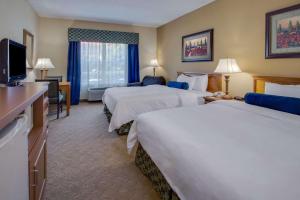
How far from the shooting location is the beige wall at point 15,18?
9.48ft

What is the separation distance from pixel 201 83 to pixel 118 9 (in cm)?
252

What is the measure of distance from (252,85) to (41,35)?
5197 mm

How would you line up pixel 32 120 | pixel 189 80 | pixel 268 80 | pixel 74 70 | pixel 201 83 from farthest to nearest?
pixel 74 70 < pixel 189 80 < pixel 201 83 < pixel 268 80 < pixel 32 120

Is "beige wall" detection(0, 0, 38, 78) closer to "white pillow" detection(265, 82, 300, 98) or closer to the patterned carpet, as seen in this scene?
the patterned carpet

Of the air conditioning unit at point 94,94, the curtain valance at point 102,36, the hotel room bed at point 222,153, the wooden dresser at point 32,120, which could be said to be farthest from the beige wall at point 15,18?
the hotel room bed at point 222,153

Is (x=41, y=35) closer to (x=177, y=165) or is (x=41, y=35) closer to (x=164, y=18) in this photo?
(x=164, y=18)

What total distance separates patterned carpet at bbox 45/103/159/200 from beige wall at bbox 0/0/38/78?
5.38ft

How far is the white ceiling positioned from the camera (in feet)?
14.3

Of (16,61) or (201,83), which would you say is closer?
(16,61)

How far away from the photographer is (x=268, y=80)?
3.12 metres

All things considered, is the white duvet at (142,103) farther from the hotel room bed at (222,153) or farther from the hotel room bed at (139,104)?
the hotel room bed at (222,153)

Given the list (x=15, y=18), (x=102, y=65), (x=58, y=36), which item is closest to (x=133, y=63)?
(x=102, y=65)

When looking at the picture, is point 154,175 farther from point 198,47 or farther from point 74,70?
point 74,70

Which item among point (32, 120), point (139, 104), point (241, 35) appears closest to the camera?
point (32, 120)
